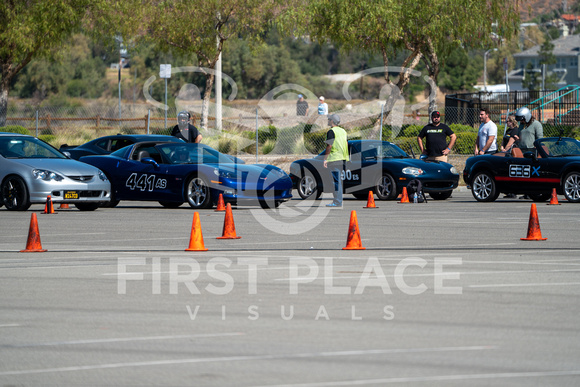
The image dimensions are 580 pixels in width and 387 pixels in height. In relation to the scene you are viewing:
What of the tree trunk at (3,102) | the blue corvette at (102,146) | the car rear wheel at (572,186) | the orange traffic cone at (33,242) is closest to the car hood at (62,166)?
the blue corvette at (102,146)

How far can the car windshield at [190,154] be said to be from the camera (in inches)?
749

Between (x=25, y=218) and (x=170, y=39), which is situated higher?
(x=170, y=39)

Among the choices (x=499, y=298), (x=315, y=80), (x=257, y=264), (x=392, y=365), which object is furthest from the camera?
(x=315, y=80)

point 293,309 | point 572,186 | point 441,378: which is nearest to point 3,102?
point 572,186

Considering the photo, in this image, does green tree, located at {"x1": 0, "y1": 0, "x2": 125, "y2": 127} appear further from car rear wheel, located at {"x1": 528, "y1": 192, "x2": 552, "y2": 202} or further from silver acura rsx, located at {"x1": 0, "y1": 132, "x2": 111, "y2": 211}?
car rear wheel, located at {"x1": 528, "y1": 192, "x2": 552, "y2": 202}

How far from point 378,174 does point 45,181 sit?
24.9 ft

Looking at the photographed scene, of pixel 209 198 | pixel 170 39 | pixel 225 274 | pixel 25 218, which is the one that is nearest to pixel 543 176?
pixel 209 198

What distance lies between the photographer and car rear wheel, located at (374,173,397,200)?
21.2 m

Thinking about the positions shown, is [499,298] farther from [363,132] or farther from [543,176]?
[363,132]

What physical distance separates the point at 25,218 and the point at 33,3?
2219 cm

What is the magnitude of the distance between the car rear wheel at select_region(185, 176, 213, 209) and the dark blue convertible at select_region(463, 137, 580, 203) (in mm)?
6233

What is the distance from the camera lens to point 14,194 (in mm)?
18125

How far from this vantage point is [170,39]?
131 ft

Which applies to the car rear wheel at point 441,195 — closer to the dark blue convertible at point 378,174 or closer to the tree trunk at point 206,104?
the dark blue convertible at point 378,174
